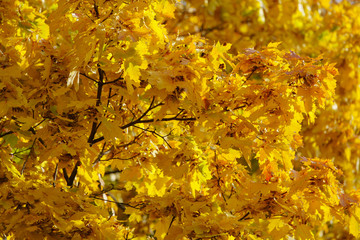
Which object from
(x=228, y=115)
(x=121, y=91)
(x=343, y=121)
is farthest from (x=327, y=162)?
(x=343, y=121)

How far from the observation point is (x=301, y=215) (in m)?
2.51

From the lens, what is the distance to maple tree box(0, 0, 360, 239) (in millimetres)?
2188

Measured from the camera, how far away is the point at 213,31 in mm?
7492

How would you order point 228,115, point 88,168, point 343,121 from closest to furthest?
1. point 228,115
2. point 88,168
3. point 343,121

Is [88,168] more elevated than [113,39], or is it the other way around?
[113,39]

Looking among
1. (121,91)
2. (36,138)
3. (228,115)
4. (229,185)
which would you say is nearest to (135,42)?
(121,91)

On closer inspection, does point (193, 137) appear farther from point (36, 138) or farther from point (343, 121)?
point (343, 121)

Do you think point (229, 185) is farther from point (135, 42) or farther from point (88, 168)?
point (135, 42)

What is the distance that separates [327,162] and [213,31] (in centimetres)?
501

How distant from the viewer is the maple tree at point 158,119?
219cm

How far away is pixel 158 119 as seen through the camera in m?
2.55

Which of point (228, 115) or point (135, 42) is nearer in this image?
point (135, 42)

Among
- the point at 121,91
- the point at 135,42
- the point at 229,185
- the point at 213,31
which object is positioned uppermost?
the point at 135,42

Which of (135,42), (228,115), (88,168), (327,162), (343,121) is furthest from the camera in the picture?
(343,121)
